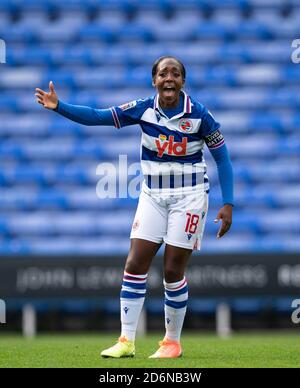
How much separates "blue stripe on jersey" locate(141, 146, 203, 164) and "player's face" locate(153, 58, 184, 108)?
27cm

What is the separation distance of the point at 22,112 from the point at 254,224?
292 centimetres

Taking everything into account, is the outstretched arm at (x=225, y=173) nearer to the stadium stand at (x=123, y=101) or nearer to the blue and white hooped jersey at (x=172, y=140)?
the blue and white hooped jersey at (x=172, y=140)

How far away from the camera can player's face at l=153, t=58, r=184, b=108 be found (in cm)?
532

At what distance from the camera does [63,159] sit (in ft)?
37.0

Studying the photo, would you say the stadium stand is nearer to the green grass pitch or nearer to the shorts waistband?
the green grass pitch

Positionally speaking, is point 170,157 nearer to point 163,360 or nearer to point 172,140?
point 172,140

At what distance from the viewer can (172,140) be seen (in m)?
5.34

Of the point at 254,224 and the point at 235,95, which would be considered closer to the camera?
the point at 254,224

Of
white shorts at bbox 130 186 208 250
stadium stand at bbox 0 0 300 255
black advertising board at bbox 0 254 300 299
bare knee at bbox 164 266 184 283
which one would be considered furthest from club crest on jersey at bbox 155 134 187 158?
stadium stand at bbox 0 0 300 255

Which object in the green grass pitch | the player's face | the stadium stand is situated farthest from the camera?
the stadium stand

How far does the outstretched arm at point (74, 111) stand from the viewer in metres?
5.34

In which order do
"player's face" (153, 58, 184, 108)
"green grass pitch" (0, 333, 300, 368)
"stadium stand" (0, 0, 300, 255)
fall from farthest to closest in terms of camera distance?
"stadium stand" (0, 0, 300, 255)
"player's face" (153, 58, 184, 108)
"green grass pitch" (0, 333, 300, 368)
